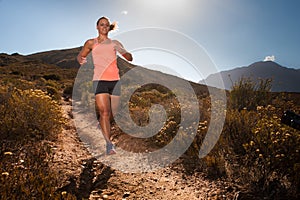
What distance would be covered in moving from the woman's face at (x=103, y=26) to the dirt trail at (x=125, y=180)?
2.18 metres

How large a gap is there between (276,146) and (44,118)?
13.5 feet

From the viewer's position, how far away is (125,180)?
342 cm

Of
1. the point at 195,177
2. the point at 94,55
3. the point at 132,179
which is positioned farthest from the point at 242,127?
the point at 94,55

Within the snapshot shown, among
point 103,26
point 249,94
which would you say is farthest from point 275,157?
point 249,94

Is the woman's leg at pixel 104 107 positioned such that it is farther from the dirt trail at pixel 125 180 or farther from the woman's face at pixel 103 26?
the woman's face at pixel 103 26

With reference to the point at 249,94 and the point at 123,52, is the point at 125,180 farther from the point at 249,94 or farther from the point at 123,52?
the point at 249,94

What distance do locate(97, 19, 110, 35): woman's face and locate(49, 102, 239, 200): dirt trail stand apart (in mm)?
2185

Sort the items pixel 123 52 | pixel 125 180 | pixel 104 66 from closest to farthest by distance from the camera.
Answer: pixel 125 180 → pixel 104 66 → pixel 123 52

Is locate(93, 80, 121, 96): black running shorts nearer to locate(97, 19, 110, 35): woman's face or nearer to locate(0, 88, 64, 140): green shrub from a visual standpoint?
locate(97, 19, 110, 35): woman's face

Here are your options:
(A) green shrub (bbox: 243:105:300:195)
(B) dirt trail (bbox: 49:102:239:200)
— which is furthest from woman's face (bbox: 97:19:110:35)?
(A) green shrub (bbox: 243:105:300:195)

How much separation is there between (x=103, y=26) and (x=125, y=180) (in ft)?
8.88

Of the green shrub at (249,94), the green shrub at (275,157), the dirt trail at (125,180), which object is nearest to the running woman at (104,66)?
the dirt trail at (125,180)

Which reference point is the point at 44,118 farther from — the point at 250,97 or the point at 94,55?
the point at 250,97

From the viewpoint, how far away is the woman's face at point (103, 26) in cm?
452
